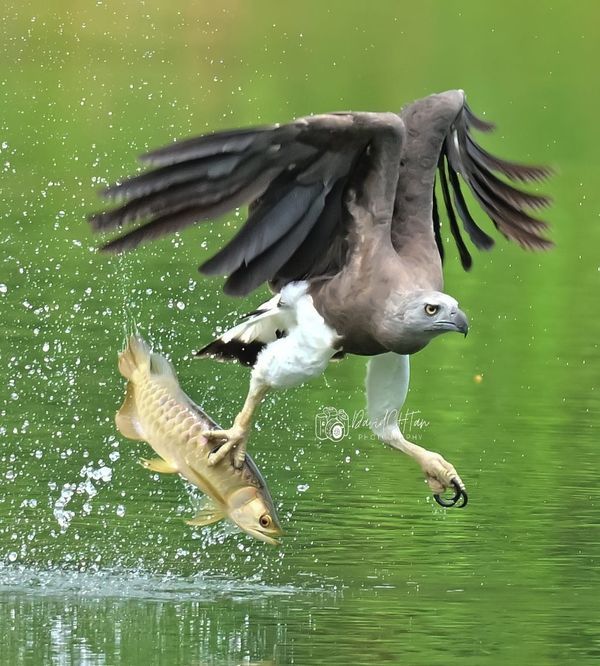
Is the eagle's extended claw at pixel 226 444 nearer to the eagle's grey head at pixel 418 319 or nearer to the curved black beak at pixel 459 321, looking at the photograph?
the eagle's grey head at pixel 418 319

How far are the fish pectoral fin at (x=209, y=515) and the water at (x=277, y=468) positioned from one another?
1.31 feet

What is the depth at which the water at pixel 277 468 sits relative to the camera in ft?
33.7

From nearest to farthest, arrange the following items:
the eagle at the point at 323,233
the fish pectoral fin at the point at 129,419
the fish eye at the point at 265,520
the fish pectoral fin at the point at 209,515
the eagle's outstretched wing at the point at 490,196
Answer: the eagle at the point at 323,233, the fish eye at the point at 265,520, the fish pectoral fin at the point at 209,515, the fish pectoral fin at the point at 129,419, the eagle's outstretched wing at the point at 490,196

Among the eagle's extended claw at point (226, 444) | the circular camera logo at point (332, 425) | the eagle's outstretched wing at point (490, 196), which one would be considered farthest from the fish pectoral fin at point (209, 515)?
the circular camera logo at point (332, 425)

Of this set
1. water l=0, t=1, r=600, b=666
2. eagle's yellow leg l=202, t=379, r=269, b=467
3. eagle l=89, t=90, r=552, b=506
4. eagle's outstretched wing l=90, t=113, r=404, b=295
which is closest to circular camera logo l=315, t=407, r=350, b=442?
water l=0, t=1, r=600, b=666

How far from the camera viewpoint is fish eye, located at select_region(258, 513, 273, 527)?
34.5 feet

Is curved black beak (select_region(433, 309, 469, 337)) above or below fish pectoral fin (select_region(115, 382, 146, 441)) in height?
above

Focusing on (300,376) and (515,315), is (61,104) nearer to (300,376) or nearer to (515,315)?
(515,315)

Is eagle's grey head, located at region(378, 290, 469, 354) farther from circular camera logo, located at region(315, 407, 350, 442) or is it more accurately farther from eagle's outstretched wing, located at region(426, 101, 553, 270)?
circular camera logo, located at region(315, 407, 350, 442)

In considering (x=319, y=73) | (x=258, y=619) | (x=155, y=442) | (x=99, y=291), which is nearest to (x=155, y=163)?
(x=155, y=442)

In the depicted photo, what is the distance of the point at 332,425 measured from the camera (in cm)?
1459

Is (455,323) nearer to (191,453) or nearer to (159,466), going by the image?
(191,453)

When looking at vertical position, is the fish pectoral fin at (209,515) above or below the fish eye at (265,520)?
above

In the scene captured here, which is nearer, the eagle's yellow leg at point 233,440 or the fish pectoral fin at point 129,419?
the eagle's yellow leg at point 233,440
